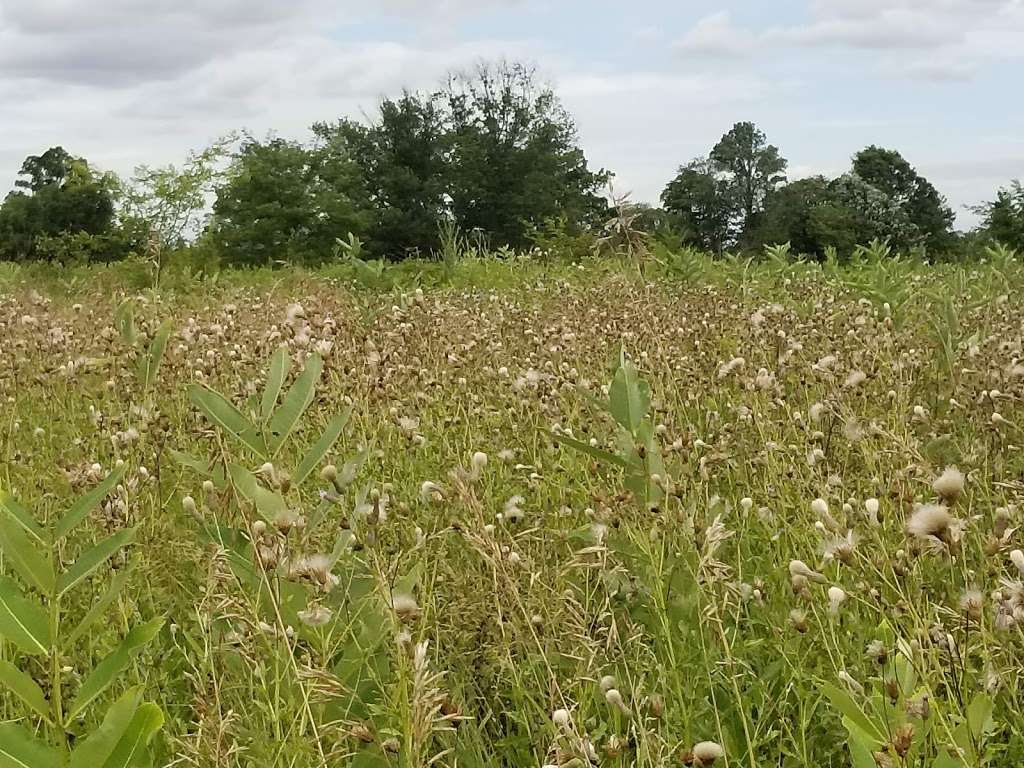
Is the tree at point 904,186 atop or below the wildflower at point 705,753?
atop

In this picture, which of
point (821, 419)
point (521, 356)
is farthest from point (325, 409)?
point (821, 419)

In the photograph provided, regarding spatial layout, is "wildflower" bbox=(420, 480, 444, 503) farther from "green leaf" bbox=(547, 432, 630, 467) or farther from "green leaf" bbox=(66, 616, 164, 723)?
"green leaf" bbox=(66, 616, 164, 723)

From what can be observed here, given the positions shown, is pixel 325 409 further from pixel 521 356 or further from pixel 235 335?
pixel 235 335

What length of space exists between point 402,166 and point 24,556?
49707 millimetres

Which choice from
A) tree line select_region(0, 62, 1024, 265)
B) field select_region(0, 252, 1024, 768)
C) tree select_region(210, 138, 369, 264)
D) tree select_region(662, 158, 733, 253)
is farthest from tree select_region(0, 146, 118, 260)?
field select_region(0, 252, 1024, 768)

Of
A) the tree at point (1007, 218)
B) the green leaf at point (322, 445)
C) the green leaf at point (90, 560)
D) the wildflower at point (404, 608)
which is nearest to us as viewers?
the green leaf at point (90, 560)

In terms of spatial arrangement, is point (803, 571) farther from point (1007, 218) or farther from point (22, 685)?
point (1007, 218)

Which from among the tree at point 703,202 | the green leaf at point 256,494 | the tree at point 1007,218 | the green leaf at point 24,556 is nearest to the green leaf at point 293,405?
the green leaf at point 256,494

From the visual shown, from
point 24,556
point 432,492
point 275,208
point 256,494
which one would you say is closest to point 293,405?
point 256,494

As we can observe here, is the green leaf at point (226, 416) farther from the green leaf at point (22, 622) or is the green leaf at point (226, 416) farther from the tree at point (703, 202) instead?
the tree at point (703, 202)

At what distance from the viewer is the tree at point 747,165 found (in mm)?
60031

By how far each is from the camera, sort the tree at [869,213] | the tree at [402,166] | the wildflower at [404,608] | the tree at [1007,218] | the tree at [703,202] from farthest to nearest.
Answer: the tree at [703,202] < the tree at [402,166] < the tree at [869,213] < the tree at [1007,218] < the wildflower at [404,608]

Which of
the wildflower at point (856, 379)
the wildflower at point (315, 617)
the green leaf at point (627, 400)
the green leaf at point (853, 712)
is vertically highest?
the green leaf at point (627, 400)

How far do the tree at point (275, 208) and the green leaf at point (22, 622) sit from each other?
23.0 m
